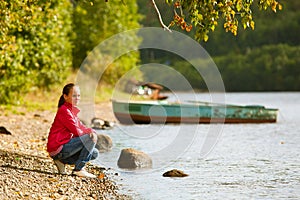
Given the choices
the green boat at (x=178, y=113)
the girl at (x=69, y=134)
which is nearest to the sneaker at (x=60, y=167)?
the girl at (x=69, y=134)

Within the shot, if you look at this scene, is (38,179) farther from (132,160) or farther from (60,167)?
(132,160)

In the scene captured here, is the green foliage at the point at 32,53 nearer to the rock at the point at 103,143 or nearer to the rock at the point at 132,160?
the rock at the point at 103,143

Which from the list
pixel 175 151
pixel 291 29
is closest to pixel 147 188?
pixel 175 151

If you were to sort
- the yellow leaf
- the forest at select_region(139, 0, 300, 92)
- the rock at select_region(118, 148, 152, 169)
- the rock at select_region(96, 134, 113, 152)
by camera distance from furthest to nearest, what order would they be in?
the forest at select_region(139, 0, 300, 92) < the rock at select_region(96, 134, 113, 152) < the rock at select_region(118, 148, 152, 169) < the yellow leaf

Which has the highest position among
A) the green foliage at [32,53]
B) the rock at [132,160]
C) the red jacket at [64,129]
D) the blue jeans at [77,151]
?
the green foliage at [32,53]

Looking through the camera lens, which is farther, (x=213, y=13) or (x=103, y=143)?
(x=103, y=143)

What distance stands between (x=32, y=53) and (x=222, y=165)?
40.9ft

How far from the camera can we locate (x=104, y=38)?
42625 millimetres

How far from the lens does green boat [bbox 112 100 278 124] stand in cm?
2664

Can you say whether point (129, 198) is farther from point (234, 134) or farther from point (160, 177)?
point (234, 134)

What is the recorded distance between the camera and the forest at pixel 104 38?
818 inches

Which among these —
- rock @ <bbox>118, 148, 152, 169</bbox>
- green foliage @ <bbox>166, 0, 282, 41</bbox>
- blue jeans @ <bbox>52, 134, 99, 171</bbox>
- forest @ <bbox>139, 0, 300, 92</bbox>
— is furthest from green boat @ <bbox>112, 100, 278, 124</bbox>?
forest @ <bbox>139, 0, 300, 92</bbox>

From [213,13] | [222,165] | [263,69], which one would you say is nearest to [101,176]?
[222,165]

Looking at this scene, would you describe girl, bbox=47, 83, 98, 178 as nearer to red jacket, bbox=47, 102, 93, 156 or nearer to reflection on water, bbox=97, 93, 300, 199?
red jacket, bbox=47, 102, 93, 156
